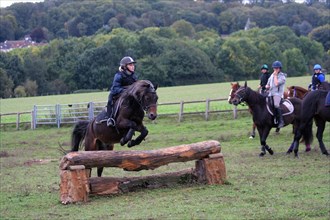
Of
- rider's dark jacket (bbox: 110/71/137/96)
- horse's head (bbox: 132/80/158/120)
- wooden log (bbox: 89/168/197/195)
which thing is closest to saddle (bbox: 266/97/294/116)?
wooden log (bbox: 89/168/197/195)

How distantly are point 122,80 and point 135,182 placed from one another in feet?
7.18

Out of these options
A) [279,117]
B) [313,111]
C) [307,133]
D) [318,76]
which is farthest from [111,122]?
[318,76]

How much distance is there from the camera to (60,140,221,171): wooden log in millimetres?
11273

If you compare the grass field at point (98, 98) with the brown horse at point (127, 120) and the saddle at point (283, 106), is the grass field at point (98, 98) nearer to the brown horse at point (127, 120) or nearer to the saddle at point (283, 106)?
the saddle at point (283, 106)

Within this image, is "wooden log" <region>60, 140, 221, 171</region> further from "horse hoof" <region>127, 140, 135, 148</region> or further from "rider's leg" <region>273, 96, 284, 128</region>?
"rider's leg" <region>273, 96, 284, 128</region>

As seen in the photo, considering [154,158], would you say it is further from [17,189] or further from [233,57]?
[233,57]

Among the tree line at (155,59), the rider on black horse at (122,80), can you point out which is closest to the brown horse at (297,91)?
the rider on black horse at (122,80)

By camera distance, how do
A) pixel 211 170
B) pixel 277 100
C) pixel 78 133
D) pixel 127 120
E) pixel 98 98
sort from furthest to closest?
1. pixel 98 98
2. pixel 277 100
3. pixel 78 133
4. pixel 211 170
5. pixel 127 120

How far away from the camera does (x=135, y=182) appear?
12047mm

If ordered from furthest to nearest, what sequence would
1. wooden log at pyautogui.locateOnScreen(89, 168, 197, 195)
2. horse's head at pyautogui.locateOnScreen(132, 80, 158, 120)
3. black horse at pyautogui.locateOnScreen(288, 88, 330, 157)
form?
1. black horse at pyautogui.locateOnScreen(288, 88, 330, 157)
2. wooden log at pyautogui.locateOnScreen(89, 168, 197, 195)
3. horse's head at pyautogui.locateOnScreen(132, 80, 158, 120)

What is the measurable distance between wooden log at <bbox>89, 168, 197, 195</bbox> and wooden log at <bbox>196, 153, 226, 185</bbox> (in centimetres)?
21

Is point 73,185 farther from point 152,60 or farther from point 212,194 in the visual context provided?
point 152,60

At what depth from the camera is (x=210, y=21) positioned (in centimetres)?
15612

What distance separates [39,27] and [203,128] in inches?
4801
